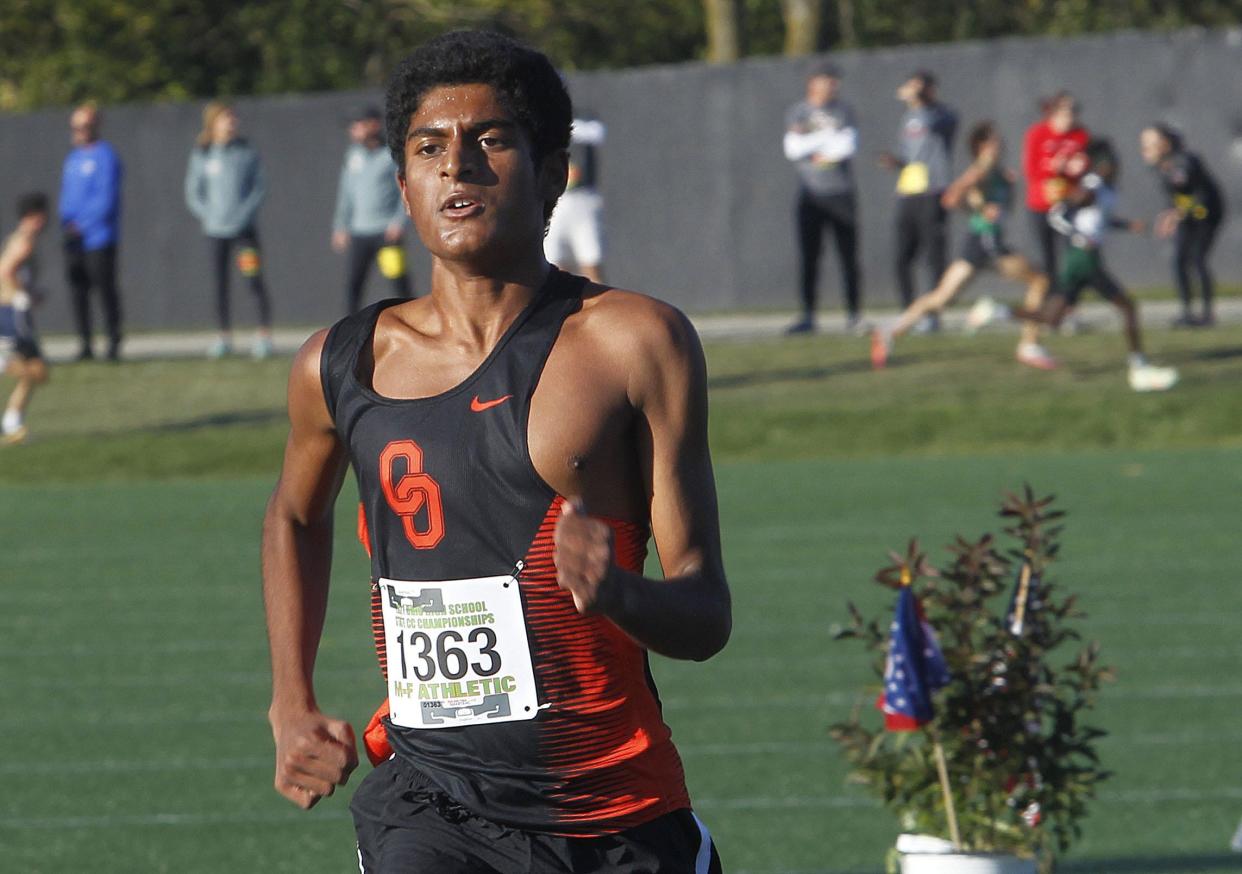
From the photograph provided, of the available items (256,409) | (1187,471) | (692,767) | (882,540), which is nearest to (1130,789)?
(692,767)

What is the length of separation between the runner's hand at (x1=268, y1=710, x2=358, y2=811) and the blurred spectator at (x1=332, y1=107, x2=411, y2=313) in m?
15.2

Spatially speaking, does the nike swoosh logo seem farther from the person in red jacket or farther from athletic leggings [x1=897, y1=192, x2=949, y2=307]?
athletic leggings [x1=897, y1=192, x2=949, y2=307]

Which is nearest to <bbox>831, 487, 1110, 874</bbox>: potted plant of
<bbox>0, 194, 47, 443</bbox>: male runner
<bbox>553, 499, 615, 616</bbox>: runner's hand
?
<bbox>553, 499, 615, 616</bbox>: runner's hand

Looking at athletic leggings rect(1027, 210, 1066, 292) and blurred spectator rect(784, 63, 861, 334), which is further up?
blurred spectator rect(784, 63, 861, 334)

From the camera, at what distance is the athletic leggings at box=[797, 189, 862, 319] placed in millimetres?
19516

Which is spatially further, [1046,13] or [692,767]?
[1046,13]

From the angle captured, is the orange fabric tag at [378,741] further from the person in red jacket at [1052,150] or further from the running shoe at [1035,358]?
the person in red jacket at [1052,150]

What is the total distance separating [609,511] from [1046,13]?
34.2 m

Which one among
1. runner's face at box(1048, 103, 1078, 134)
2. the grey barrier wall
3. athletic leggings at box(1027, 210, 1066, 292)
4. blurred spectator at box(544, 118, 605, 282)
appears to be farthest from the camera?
the grey barrier wall

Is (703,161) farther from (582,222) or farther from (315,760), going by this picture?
(315,760)

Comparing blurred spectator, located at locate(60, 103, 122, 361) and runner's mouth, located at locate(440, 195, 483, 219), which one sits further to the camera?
blurred spectator, located at locate(60, 103, 122, 361)

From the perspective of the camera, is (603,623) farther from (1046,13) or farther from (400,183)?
(1046,13)

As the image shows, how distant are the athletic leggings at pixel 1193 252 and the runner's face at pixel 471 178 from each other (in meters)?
16.7

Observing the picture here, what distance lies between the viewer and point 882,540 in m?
11.9
